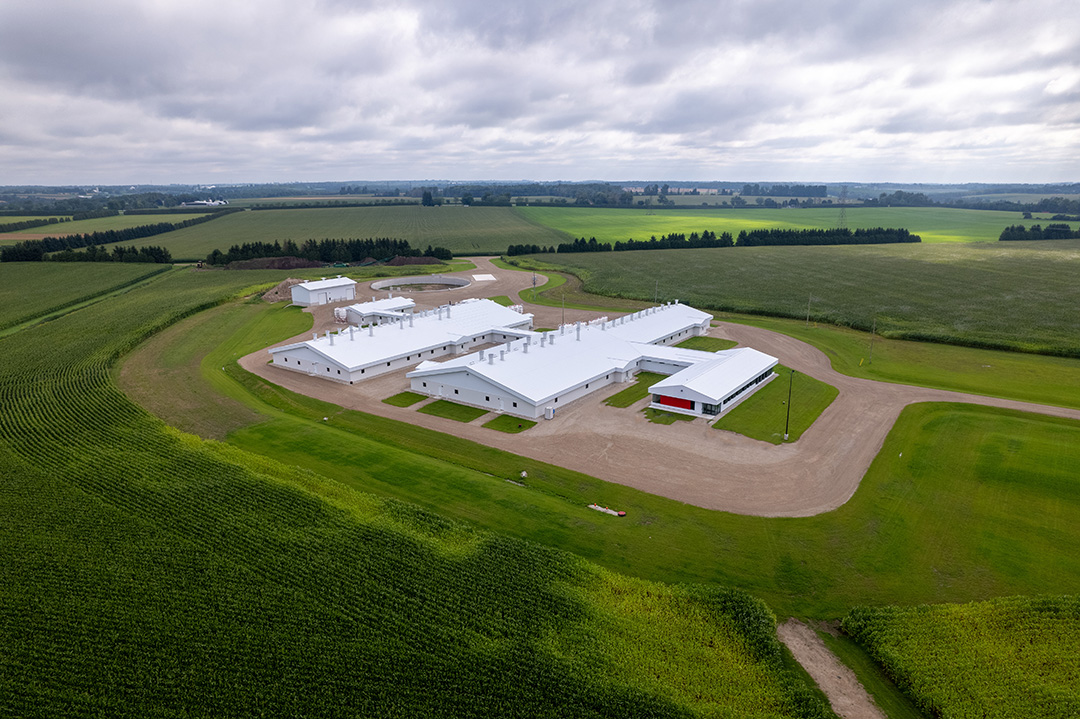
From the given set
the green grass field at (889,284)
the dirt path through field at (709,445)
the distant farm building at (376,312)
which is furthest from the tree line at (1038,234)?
the distant farm building at (376,312)

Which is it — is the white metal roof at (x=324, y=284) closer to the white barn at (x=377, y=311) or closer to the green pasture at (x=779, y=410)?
the white barn at (x=377, y=311)

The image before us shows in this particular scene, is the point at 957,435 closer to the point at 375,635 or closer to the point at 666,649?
the point at 666,649

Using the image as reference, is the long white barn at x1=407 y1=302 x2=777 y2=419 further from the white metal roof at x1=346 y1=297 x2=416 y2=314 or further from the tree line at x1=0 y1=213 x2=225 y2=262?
the tree line at x1=0 y1=213 x2=225 y2=262

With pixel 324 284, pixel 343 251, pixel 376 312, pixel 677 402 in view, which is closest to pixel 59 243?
pixel 343 251

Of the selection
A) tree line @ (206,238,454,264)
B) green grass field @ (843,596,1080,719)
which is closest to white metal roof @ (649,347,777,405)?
green grass field @ (843,596,1080,719)

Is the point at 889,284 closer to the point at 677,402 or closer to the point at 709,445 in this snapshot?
the point at 677,402
